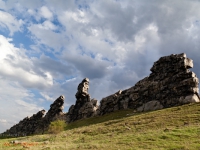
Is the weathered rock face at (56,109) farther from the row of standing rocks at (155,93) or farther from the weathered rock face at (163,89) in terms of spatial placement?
the weathered rock face at (163,89)

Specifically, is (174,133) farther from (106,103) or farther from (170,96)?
(106,103)

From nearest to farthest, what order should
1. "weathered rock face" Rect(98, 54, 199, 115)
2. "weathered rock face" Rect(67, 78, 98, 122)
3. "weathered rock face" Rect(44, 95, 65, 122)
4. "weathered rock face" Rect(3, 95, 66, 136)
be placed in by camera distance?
1. "weathered rock face" Rect(98, 54, 199, 115)
2. "weathered rock face" Rect(67, 78, 98, 122)
3. "weathered rock face" Rect(44, 95, 65, 122)
4. "weathered rock face" Rect(3, 95, 66, 136)

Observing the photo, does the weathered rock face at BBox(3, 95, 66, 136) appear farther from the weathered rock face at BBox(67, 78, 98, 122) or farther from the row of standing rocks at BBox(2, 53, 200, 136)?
the weathered rock face at BBox(67, 78, 98, 122)

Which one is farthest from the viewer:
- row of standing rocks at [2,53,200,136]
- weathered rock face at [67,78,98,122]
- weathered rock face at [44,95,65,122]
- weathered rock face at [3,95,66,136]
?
weathered rock face at [3,95,66,136]

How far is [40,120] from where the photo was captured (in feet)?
529

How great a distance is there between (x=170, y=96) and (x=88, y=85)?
218 ft

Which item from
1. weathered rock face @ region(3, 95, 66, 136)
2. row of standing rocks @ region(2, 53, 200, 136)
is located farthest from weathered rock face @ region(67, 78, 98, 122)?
weathered rock face @ region(3, 95, 66, 136)

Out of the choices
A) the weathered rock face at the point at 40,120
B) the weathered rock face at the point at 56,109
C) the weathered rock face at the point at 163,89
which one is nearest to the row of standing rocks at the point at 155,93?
the weathered rock face at the point at 163,89

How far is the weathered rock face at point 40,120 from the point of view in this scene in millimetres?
150875

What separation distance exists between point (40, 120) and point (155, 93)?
9759cm

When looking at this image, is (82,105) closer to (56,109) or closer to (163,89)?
(56,109)

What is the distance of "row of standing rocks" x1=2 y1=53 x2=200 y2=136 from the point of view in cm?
8562

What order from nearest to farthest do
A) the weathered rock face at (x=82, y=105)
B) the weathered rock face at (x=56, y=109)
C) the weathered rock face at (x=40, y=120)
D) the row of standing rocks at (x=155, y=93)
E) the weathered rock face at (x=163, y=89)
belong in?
1. the weathered rock face at (x=163, y=89)
2. the row of standing rocks at (x=155, y=93)
3. the weathered rock face at (x=82, y=105)
4. the weathered rock face at (x=56, y=109)
5. the weathered rock face at (x=40, y=120)

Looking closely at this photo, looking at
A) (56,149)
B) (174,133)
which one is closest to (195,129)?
(174,133)
